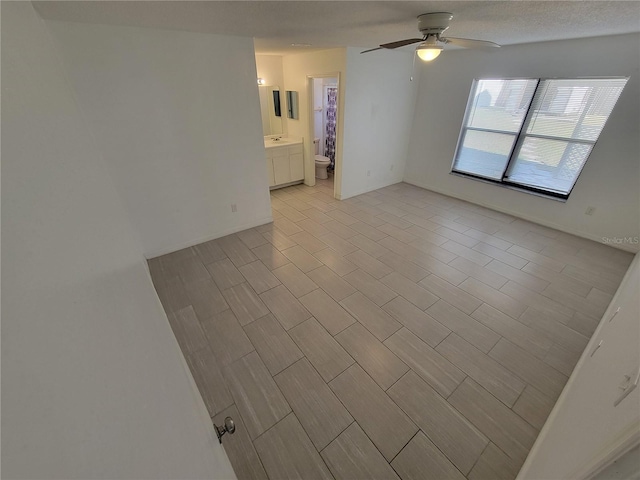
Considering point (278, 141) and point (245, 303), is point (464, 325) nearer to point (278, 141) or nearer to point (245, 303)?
point (245, 303)

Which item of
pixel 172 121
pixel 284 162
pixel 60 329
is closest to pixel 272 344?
pixel 60 329

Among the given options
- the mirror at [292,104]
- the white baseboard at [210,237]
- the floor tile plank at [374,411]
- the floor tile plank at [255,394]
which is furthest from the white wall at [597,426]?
the mirror at [292,104]

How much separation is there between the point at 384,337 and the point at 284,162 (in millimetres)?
3764

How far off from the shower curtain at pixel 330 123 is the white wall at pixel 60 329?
5.62 meters

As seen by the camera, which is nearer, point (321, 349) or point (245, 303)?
point (321, 349)

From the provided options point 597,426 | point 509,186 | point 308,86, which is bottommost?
point 509,186

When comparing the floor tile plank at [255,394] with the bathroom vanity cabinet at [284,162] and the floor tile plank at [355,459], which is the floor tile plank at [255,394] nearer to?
the floor tile plank at [355,459]

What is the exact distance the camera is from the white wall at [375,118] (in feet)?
13.4

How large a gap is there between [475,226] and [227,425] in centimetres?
412

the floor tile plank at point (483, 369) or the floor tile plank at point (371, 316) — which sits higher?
the floor tile plank at point (371, 316)

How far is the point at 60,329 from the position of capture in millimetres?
330

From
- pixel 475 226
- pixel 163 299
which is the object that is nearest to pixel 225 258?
pixel 163 299

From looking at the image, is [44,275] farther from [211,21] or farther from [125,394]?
[211,21]

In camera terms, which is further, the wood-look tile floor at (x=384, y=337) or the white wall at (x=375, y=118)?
the white wall at (x=375, y=118)
